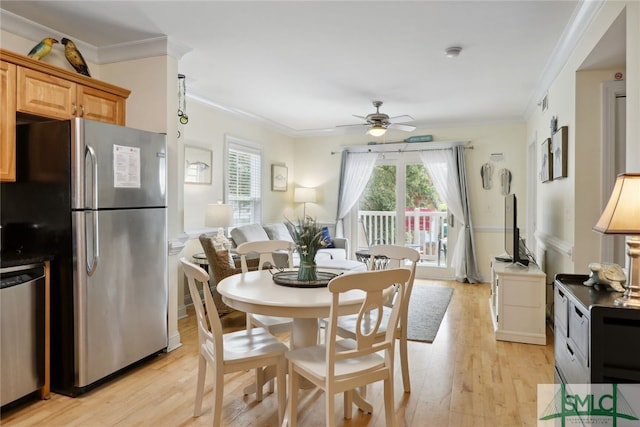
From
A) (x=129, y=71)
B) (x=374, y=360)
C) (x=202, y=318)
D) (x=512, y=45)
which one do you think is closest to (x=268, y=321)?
(x=202, y=318)

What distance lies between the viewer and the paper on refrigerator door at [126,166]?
2754mm

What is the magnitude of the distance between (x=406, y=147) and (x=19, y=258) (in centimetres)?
557

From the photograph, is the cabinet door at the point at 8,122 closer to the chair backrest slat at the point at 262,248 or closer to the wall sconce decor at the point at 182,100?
the wall sconce decor at the point at 182,100

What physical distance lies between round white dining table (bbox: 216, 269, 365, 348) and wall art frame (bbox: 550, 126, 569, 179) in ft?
7.56

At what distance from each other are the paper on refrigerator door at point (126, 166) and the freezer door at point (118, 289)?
20cm

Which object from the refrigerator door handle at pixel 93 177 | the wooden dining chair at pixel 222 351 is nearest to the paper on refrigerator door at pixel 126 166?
the refrigerator door handle at pixel 93 177

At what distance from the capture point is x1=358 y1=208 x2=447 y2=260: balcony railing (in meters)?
6.63

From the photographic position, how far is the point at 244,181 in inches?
232

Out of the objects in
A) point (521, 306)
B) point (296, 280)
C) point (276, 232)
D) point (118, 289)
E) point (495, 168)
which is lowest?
point (521, 306)

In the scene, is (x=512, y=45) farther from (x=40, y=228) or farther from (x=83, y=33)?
(x=40, y=228)

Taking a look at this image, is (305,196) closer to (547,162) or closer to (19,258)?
(547,162)

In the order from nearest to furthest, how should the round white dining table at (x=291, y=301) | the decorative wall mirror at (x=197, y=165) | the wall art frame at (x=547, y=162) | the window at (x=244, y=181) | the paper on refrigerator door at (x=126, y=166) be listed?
1. the round white dining table at (x=291, y=301)
2. the paper on refrigerator door at (x=126, y=166)
3. the wall art frame at (x=547, y=162)
4. the decorative wall mirror at (x=197, y=165)
5. the window at (x=244, y=181)

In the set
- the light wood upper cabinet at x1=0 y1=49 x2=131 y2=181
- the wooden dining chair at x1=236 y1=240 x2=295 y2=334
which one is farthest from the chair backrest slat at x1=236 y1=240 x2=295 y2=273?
the light wood upper cabinet at x1=0 y1=49 x2=131 y2=181

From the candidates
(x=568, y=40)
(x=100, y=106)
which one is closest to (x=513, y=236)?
(x=568, y=40)
